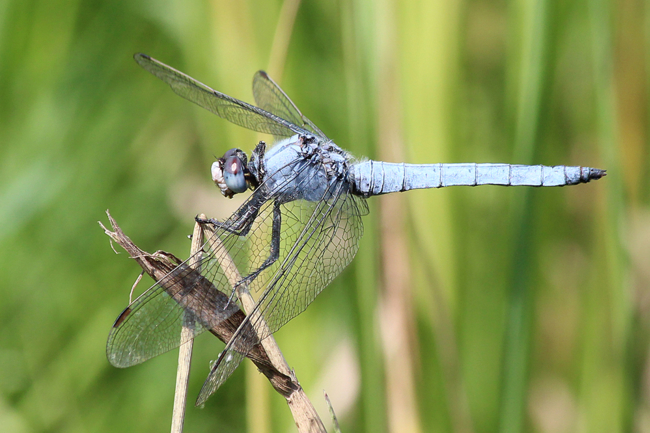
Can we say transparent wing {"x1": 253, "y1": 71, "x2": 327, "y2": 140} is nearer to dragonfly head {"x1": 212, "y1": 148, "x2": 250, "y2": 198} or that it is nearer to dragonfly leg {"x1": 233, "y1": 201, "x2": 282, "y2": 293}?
dragonfly head {"x1": 212, "y1": 148, "x2": 250, "y2": 198}

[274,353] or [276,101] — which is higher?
[276,101]

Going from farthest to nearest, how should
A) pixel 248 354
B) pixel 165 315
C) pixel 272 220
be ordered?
pixel 272 220 < pixel 165 315 < pixel 248 354

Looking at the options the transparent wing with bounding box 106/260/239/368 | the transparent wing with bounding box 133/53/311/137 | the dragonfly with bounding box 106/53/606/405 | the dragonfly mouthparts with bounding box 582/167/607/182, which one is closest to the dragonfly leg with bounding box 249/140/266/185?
the dragonfly with bounding box 106/53/606/405

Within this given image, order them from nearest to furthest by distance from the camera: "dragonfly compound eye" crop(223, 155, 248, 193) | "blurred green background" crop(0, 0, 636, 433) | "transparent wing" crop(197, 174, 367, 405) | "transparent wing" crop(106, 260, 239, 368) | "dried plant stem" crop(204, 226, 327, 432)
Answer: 1. "dried plant stem" crop(204, 226, 327, 432)
2. "transparent wing" crop(106, 260, 239, 368)
3. "transparent wing" crop(197, 174, 367, 405)
4. "blurred green background" crop(0, 0, 636, 433)
5. "dragonfly compound eye" crop(223, 155, 248, 193)

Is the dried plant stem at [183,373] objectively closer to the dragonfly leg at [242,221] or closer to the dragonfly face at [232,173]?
the dragonfly leg at [242,221]

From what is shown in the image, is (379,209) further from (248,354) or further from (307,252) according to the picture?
(248,354)

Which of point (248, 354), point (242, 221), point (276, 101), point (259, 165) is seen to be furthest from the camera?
point (276, 101)

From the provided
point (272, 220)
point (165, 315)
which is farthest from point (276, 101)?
point (165, 315)
